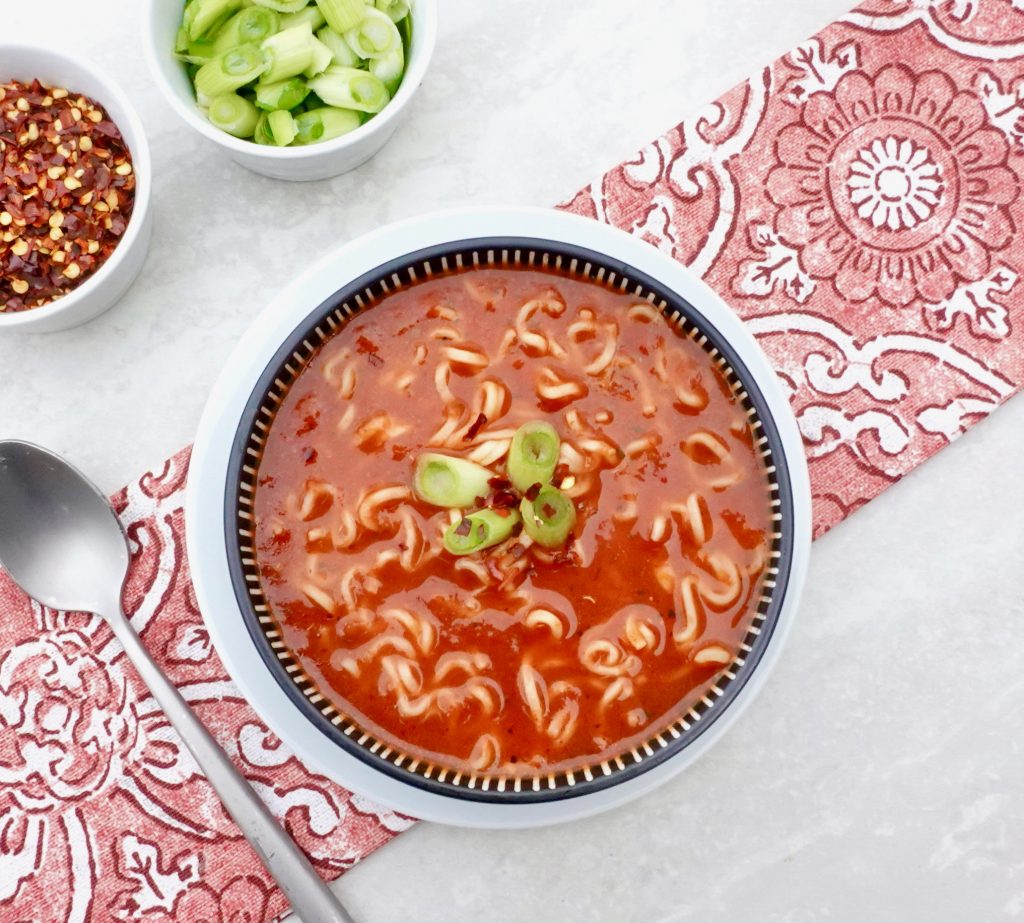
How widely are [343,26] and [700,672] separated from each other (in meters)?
2.06

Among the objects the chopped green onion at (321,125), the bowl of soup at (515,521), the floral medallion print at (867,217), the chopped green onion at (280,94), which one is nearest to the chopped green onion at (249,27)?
the chopped green onion at (280,94)

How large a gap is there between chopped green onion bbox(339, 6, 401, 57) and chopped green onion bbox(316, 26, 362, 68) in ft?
0.06

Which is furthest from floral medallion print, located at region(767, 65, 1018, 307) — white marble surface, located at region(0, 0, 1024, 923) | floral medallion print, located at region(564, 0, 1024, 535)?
white marble surface, located at region(0, 0, 1024, 923)

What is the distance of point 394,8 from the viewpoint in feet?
9.39

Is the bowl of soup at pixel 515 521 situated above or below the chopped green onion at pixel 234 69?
below

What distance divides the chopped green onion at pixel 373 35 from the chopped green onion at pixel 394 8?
36mm

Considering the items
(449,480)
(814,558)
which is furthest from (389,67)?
(814,558)

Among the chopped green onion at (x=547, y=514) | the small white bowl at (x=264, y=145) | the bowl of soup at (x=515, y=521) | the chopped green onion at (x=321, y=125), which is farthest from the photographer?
the chopped green onion at (x=321, y=125)

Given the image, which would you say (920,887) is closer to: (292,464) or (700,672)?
(700,672)

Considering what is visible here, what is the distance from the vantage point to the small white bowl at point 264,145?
2.71 meters

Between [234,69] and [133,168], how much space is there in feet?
1.43

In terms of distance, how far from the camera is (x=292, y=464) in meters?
2.56

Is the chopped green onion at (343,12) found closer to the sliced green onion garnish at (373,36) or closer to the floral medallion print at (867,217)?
the sliced green onion garnish at (373,36)

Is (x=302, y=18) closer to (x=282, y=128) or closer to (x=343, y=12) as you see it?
(x=343, y=12)
